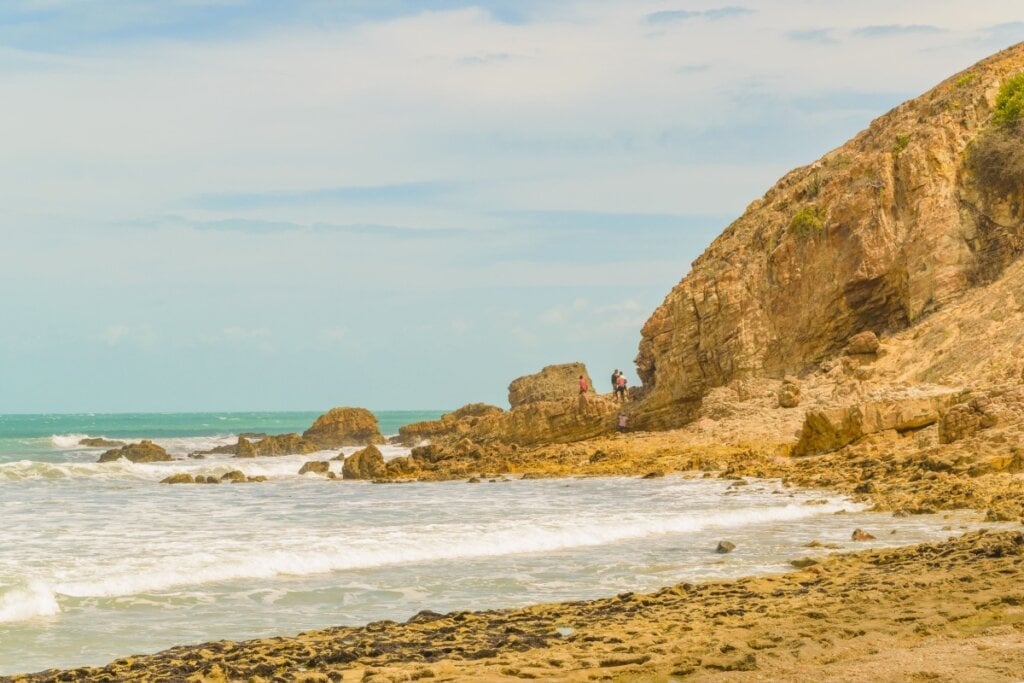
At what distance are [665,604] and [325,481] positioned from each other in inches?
893

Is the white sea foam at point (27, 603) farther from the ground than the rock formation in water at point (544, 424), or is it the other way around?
the rock formation in water at point (544, 424)

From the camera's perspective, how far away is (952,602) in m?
9.53

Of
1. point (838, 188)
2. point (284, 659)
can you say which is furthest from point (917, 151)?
point (284, 659)

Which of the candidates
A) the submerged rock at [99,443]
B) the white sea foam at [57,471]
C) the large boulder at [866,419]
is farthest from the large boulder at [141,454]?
the large boulder at [866,419]

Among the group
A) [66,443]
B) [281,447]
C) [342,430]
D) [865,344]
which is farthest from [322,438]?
A: [865,344]

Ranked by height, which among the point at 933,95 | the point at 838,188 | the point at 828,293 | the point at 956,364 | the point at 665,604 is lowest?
the point at 665,604

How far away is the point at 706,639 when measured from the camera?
9.16 metres

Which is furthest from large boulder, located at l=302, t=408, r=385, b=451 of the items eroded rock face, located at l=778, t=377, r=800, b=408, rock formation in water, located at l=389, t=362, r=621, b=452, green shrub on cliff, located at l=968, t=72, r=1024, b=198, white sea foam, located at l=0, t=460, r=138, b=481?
green shrub on cliff, located at l=968, t=72, r=1024, b=198

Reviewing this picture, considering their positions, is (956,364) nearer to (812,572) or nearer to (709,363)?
(709,363)

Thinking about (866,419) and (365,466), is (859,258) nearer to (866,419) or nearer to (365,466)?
(866,419)

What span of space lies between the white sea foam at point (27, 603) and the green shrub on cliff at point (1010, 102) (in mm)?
30686

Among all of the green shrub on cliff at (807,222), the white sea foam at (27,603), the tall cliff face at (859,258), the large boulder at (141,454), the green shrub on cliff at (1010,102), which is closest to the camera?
the white sea foam at (27,603)

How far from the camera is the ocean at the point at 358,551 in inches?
479

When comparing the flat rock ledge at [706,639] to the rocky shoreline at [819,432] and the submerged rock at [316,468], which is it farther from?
the submerged rock at [316,468]
